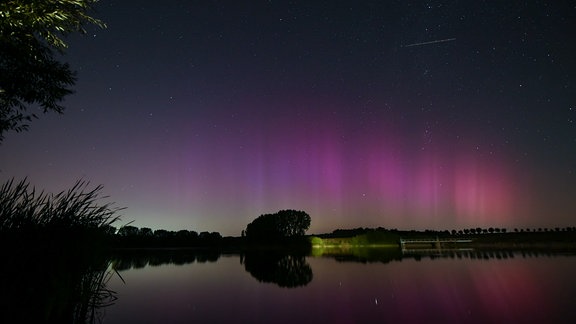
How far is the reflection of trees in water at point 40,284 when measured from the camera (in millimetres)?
7055

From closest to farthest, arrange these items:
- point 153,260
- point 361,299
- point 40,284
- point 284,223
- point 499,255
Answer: point 40,284
point 361,299
point 499,255
point 153,260
point 284,223

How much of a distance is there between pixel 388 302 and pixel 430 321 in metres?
4.00

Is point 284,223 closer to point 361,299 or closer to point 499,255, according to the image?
point 499,255

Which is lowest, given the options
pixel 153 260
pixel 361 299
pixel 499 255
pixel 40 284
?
pixel 153 260

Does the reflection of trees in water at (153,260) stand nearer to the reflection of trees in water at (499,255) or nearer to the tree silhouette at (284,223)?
the reflection of trees in water at (499,255)

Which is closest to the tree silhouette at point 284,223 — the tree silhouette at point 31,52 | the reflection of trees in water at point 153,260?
the reflection of trees in water at point 153,260

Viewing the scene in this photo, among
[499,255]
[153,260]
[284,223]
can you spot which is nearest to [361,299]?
[499,255]

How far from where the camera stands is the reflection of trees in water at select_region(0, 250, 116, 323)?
23.1 feet

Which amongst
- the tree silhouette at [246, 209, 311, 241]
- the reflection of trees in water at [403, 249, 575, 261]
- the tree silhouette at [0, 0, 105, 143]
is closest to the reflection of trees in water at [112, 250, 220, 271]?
the tree silhouette at [0, 0, 105, 143]

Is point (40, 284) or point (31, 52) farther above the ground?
point (31, 52)

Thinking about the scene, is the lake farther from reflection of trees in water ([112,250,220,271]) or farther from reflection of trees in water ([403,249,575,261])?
reflection of trees in water ([403,249,575,261])

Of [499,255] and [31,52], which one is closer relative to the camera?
[31,52]

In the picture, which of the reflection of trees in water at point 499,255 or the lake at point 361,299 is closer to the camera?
the lake at point 361,299

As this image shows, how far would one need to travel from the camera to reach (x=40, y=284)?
7.61 metres
